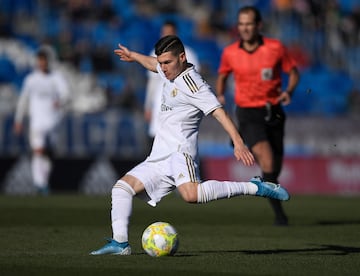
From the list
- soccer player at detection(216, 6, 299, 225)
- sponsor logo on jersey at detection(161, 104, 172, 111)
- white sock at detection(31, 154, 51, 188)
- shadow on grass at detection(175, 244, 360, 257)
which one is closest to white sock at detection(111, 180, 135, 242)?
shadow on grass at detection(175, 244, 360, 257)

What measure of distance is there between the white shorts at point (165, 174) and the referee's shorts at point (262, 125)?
379cm

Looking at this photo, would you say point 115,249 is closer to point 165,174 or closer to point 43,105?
point 165,174

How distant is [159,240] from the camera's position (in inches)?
346

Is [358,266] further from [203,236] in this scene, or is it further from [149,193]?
[203,236]

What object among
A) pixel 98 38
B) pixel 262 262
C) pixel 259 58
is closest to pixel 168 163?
pixel 262 262

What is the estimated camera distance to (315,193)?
67.5ft

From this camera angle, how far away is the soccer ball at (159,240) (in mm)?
8789

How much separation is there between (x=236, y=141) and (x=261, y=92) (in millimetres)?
4514

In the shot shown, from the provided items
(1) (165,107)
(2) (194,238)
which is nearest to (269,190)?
(1) (165,107)

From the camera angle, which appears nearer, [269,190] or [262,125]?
[269,190]

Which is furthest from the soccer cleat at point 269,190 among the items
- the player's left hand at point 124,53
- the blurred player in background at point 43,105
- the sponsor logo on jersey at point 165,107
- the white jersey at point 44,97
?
the white jersey at point 44,97

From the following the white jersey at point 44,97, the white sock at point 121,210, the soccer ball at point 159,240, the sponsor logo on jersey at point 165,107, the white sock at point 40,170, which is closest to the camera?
the soccer ball at point 159,240

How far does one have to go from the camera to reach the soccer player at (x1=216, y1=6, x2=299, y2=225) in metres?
12.8

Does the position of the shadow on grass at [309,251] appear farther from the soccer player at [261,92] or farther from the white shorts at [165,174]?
the soccer player at [261,92]
